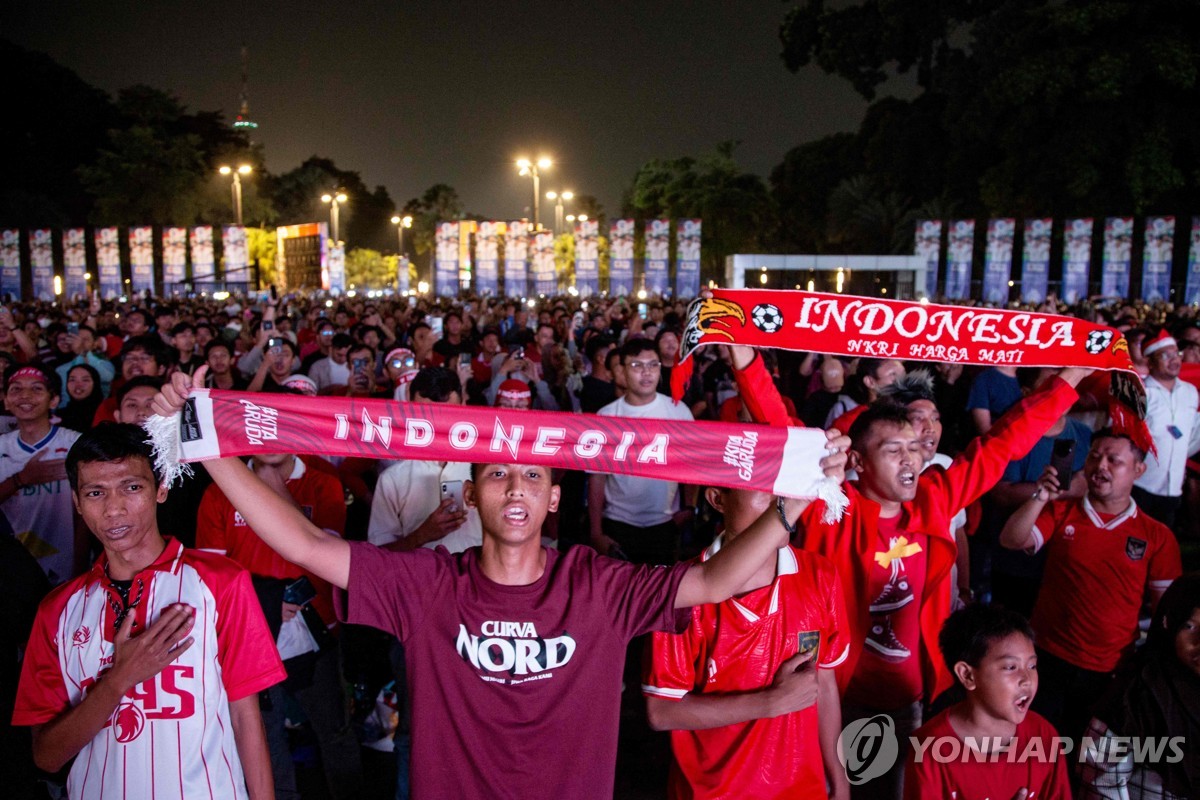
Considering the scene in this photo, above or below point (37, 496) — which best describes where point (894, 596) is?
below

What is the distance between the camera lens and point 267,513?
2531 mm

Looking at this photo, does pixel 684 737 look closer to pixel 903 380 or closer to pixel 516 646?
pixel 516 646

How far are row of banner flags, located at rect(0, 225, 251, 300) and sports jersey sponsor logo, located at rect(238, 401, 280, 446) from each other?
27.9 m

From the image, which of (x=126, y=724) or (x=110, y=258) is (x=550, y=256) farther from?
(x=126, y=724)

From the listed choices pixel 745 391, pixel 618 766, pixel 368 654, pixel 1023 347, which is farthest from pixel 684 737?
pixel 1023 347

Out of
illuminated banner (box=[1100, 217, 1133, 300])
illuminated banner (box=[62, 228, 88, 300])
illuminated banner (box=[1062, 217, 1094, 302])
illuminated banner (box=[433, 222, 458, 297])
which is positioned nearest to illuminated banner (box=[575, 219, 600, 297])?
illuminated banner (box=[433, 222, 458, 297])

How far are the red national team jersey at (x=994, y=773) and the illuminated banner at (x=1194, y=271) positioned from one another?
90.7 ft

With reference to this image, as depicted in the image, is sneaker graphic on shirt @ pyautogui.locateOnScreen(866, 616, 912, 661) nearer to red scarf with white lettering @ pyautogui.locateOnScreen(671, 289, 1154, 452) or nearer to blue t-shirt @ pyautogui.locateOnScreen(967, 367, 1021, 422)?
red scarf with white lettering @ pyautogui.locateOnScreen(671, 289, 1154, 452)

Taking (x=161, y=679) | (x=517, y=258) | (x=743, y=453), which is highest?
(x=517, y=258)

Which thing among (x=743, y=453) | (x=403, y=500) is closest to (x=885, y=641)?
(x=743, y=453)

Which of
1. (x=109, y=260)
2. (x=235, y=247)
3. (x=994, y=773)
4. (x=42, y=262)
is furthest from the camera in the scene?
(x=109, y=260)

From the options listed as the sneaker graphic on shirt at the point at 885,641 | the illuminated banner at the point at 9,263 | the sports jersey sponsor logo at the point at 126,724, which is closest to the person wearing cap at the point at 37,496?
the sports jersey sponsor logo at the point at 126,724

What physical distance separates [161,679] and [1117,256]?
30272mm

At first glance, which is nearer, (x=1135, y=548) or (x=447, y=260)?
(x=1135, y=548)
